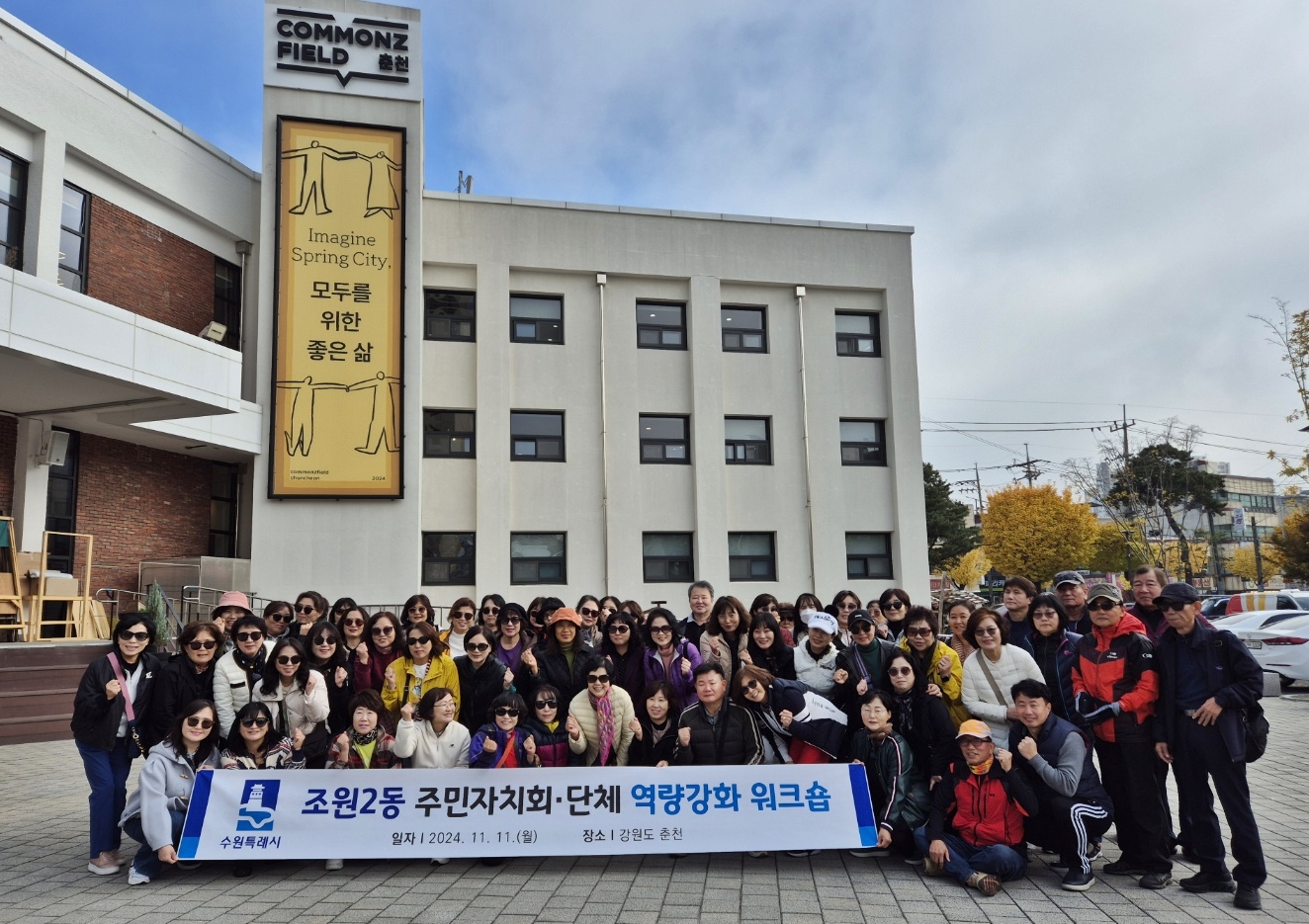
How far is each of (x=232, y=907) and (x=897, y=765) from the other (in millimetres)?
4508

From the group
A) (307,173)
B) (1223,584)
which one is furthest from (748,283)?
(1223,584)

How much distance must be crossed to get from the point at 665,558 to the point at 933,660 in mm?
13419

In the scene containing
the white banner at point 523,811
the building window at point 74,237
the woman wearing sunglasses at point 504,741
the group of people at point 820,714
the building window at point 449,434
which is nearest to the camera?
the group of people at point 820,714

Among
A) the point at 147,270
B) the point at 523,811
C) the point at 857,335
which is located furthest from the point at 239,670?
the point at 857,335

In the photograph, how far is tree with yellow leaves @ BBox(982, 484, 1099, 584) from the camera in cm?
5044

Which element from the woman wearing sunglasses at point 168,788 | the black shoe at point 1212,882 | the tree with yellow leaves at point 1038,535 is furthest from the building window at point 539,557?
the tree with yellow leaves at point 1038,535

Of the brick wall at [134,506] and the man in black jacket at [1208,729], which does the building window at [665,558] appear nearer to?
the brick wall at [134,506]

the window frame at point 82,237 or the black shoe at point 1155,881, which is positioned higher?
the window frame at point 82,237

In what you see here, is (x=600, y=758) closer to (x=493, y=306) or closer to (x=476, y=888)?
(x=476, y=888)

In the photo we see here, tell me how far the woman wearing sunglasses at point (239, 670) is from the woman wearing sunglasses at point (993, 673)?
17.4 ft

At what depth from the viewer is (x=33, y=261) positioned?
1452 cm

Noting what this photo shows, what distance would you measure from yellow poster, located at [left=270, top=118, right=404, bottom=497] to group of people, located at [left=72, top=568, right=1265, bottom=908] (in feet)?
31.7

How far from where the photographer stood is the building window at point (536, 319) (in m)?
20.4

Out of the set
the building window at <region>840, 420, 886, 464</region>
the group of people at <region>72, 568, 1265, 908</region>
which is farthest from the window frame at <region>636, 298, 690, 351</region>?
the group of people at <region>72, 568, 1265, 908</region>
